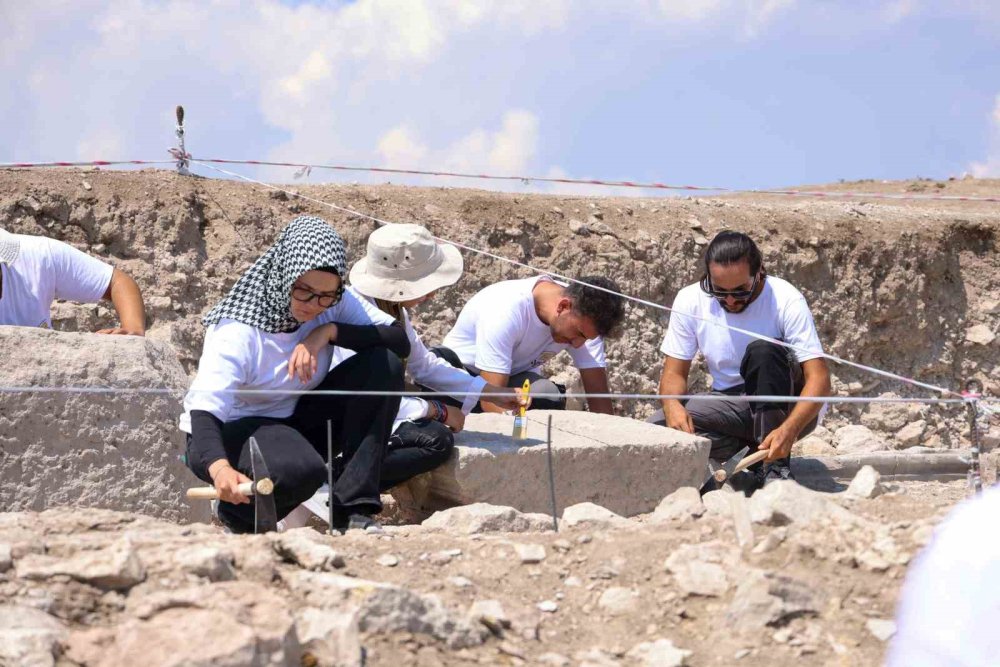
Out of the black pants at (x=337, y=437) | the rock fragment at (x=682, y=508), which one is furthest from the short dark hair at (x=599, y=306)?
the rock fragment at (x=682, y=508)

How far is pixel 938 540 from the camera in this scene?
2453 mm

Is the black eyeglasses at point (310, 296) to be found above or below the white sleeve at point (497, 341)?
above

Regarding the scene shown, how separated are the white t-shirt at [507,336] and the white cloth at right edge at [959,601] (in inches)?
117

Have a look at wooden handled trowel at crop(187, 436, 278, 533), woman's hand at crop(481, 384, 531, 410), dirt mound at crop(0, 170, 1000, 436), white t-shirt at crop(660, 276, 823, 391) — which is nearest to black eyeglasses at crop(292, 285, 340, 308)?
wooden handled trowel at crop(187, 436, 278, 533)

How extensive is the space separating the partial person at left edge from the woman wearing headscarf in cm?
59

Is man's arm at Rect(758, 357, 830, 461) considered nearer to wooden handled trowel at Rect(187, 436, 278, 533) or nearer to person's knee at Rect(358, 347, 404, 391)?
person's knee at Rect(358, 347, 404, 391)

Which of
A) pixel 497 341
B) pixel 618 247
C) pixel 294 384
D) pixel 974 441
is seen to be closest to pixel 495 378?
pixel 497 341

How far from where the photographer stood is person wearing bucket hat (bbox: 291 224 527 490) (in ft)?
14.8

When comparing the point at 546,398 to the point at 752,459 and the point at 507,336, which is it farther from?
the point at 752,459

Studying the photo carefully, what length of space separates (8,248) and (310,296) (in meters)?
1.27

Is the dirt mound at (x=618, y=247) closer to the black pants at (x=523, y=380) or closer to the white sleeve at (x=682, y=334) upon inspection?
the black pants at (x=523, y=380)

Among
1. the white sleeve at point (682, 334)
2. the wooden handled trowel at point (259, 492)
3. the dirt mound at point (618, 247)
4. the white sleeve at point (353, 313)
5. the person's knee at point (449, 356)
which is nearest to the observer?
the wooden handled trowel at point (259, 492)

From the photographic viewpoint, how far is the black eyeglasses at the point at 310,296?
3.99 m

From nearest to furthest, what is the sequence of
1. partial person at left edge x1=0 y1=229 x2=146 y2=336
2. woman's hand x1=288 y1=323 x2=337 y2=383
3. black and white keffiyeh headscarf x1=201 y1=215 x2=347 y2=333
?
black and white keffiyeh headscarf x1=201 y1=215 x2=347 y2=333, woman's hand x1=288 y1=323 x2=337 y2=383, partial person at left edge x1=0 y1=229 x2=146 y2=336
